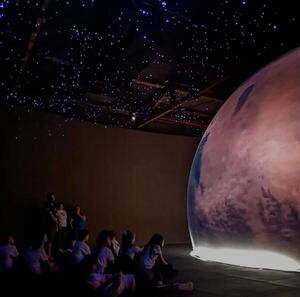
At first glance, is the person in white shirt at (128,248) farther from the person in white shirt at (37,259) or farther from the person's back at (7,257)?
the person's back at (7,257)

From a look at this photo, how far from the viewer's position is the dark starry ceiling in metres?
8.99

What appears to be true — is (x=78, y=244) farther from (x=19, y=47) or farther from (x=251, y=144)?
(x=19, y=47)

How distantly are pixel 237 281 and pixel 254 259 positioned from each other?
120 cm

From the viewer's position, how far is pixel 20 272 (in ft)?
21.1

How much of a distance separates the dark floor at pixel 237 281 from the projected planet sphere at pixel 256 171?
49 cm

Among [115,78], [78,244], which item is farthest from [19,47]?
[78,244]

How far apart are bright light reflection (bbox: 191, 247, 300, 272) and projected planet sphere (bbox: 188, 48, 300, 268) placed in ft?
0.34

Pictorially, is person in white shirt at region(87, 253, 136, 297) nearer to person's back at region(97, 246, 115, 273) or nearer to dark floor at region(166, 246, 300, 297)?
person's back at region(97, 246, 115, 273)

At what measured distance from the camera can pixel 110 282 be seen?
5824 mm

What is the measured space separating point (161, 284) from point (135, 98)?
34.5 feet

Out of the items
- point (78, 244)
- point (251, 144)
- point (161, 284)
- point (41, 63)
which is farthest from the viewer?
point (41, 63)

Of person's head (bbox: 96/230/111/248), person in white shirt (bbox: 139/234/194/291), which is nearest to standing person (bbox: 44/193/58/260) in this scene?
person's head (bbox: 96/230/111/248)

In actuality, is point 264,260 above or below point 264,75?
below

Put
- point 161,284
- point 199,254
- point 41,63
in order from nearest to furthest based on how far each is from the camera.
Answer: point 161,284 → point 199,254 → point 41,63
